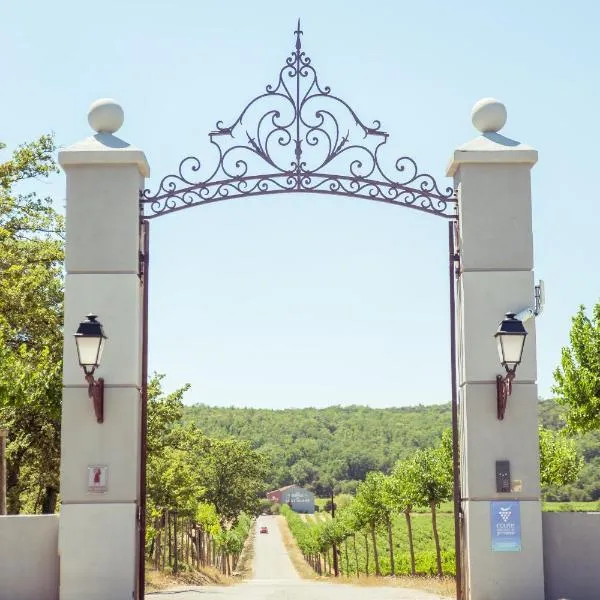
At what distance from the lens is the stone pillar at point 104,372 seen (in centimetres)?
904

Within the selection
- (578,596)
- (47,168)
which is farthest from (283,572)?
(578,596)

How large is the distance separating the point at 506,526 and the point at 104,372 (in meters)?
3.98

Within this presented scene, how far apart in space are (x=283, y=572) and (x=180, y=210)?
52320 millimetres

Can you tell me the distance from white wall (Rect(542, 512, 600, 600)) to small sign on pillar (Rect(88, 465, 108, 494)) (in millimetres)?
4117

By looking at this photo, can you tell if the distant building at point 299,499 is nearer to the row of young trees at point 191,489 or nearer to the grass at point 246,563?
the grass at point 246,563

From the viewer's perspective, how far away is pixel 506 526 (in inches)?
361

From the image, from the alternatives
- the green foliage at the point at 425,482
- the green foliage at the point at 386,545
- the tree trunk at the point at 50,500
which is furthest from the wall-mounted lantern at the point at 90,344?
the green foliage at the point at 386,545

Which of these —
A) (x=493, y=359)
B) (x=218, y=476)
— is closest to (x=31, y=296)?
(x=493, y=359)

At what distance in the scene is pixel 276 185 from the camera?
32.7ft

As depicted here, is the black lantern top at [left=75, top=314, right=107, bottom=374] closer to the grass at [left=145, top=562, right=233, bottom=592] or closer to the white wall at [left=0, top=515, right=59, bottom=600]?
the white wall at [left=0, top=515, right=59, bottom=600]

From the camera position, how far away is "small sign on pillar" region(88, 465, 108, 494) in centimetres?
912

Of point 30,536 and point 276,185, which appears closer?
point 30,536

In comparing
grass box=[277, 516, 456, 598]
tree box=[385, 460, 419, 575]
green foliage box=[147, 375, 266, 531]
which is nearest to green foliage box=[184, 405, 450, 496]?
grass box=[277, 516, 456, 598]

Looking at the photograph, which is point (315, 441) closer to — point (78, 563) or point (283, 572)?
point (283, 572)
